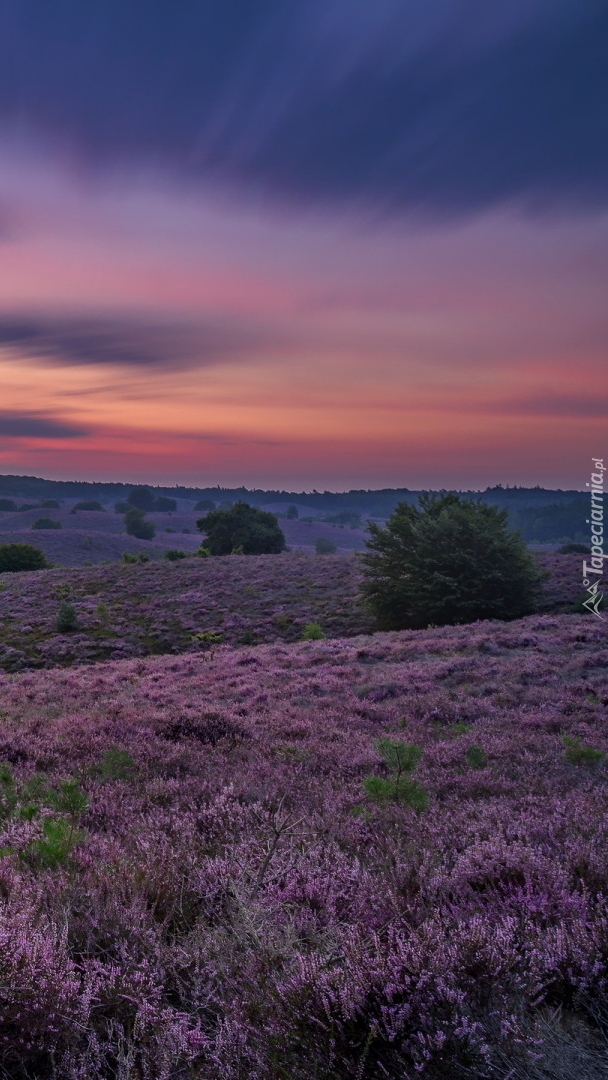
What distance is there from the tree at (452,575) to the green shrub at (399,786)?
2185cm

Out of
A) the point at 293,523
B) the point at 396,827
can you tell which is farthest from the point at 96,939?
the point at 293,523

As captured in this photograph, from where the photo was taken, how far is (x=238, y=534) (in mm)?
66750

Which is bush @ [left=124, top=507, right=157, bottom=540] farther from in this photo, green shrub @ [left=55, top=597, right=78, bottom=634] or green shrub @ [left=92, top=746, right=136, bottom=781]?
green shrub @ [left=92, top=746, right=136, bottom=781]

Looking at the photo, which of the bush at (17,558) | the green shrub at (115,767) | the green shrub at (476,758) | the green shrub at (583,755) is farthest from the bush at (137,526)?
the green shrub at (583,755)

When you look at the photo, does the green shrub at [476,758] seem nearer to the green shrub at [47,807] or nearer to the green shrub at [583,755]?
the green shrub at [583,755]

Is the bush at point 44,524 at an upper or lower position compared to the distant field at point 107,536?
upper

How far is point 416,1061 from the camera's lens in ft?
6.47

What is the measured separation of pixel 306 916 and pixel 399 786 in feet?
10.1

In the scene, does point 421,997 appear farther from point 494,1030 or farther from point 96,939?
point 96,939

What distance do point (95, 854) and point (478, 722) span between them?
305 inches

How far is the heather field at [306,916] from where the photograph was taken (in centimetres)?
217

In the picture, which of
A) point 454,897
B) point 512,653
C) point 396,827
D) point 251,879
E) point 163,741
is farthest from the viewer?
point 512,653

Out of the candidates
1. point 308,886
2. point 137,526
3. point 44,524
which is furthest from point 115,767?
point 137,526

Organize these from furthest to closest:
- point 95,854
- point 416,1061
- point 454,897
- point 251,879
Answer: point 95,854 < point 251,879 < point 454,897 < point 416,1061
